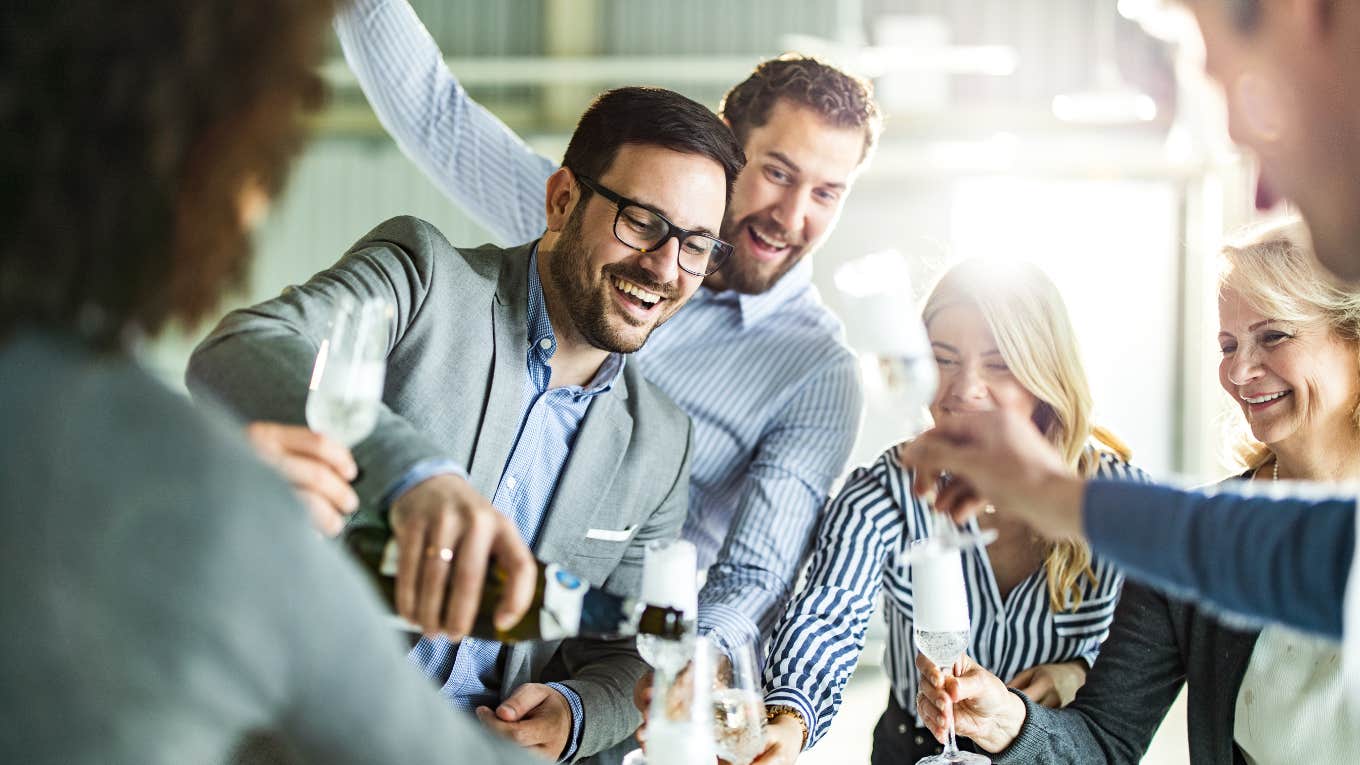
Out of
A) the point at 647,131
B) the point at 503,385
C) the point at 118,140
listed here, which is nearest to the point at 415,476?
the point at 118,140

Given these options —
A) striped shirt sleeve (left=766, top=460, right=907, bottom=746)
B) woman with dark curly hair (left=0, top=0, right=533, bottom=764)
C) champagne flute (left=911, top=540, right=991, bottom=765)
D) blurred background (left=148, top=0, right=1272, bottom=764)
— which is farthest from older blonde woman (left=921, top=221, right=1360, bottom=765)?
blurred background (left=148, top=0, right=1272, bottom=764)

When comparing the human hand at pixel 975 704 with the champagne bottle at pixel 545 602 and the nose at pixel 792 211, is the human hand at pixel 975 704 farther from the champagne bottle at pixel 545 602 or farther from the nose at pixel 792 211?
the nose at pixel 792 211

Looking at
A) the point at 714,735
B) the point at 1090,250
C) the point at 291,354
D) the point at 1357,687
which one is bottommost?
the point at 1090,250

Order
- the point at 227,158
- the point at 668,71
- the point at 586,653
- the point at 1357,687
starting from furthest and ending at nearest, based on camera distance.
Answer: the point at 668,71, the point at 586,653, the point at 1357,687, the point at 227,158

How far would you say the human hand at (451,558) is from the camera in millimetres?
1176

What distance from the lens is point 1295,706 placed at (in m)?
1.93

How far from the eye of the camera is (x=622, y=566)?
90.1 inches

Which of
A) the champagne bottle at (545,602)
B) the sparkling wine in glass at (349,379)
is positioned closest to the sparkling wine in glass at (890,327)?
the champagne bottle at (545,602)

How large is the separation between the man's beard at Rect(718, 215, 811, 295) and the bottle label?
4.98 feet

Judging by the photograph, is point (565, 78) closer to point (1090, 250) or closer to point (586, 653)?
point (1090, 250)

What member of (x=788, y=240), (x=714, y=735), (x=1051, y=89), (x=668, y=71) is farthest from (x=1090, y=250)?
(x=714, y=735)

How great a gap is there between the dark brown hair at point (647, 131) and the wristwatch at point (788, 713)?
943mm

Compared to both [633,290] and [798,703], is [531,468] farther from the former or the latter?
[798,703]

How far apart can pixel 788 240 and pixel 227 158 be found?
1986 millimetres
